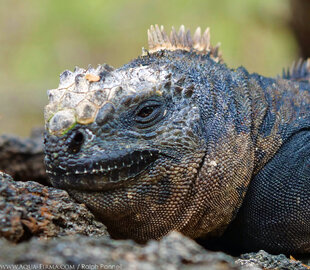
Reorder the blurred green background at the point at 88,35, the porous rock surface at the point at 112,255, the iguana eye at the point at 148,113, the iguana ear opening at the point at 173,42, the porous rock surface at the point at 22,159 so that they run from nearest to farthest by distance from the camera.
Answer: the porous rock surface at the point at 112,255 < the iguana eye at the point at 148,113 < the iguana ear opening at the point at 173,42 < the porous rock surface at the point at 22,159 < the blurred green background at the point at 88,35

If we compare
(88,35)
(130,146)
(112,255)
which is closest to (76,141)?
(130,146)

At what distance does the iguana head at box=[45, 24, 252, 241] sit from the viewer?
3881mm

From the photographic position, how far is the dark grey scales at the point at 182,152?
12.8 feet

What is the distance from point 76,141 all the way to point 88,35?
16.8m

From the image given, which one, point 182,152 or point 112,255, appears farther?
point 182,152

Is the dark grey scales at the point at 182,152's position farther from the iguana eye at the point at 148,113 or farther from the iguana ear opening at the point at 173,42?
the iguana ear opening at the point at 173,42

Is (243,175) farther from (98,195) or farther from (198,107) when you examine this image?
(98,195)

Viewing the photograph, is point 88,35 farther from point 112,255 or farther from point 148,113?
point 112,255

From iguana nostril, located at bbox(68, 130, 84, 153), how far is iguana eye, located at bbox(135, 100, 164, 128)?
1.86 feet

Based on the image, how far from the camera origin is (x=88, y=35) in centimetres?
1988

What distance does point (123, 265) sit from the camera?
2383mm

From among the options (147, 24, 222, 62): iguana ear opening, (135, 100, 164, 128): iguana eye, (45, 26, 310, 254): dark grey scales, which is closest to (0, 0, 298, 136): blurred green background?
(147, 24, 222, 62): iguana ear opening

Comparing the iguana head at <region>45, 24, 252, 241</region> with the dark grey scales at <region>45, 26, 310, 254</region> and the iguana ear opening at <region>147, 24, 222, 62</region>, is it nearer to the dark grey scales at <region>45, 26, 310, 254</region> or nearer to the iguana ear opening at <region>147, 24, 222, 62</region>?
the dark grey scales at <region>45, 26, 310, 254</region>

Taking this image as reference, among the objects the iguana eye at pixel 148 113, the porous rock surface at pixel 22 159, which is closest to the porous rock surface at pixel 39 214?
the iguana eye at pixel 148 113
